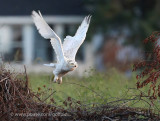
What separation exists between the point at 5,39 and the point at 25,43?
3.03 feet

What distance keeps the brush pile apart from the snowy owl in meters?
1.37

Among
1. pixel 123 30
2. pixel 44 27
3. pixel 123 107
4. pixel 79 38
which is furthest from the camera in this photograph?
pixel 123 30

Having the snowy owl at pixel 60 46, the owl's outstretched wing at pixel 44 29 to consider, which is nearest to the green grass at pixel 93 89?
the snowy owl at pixel 60 46

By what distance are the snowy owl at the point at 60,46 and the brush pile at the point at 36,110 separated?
1.37 meters

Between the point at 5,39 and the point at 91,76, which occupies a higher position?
the point at 5,39

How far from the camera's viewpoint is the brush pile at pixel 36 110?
680 cm

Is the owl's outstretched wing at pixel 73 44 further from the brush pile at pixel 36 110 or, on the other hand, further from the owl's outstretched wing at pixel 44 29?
the brush pile at pixel 36 110

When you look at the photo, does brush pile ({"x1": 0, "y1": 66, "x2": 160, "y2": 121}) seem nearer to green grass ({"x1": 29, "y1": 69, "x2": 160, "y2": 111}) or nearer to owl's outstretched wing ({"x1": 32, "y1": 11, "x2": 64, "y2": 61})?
green grass ({"x1": 29, "y1": 69, "x2": 160, "y2": 111})

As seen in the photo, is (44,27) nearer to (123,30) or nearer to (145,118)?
(145,118)

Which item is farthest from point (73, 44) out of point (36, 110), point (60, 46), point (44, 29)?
point (36, 110)

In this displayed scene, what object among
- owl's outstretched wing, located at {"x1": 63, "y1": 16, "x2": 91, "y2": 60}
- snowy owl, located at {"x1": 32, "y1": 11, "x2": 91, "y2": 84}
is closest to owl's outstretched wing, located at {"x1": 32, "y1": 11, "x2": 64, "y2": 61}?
snowy owl, located at {"x1": 32, "y1": 11, "x2": 91, "y2": 84}

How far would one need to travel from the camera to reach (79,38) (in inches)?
361

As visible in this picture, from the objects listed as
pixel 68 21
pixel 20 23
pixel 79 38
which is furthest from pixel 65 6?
pixel 79 38

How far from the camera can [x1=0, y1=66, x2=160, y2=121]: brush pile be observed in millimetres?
6801
